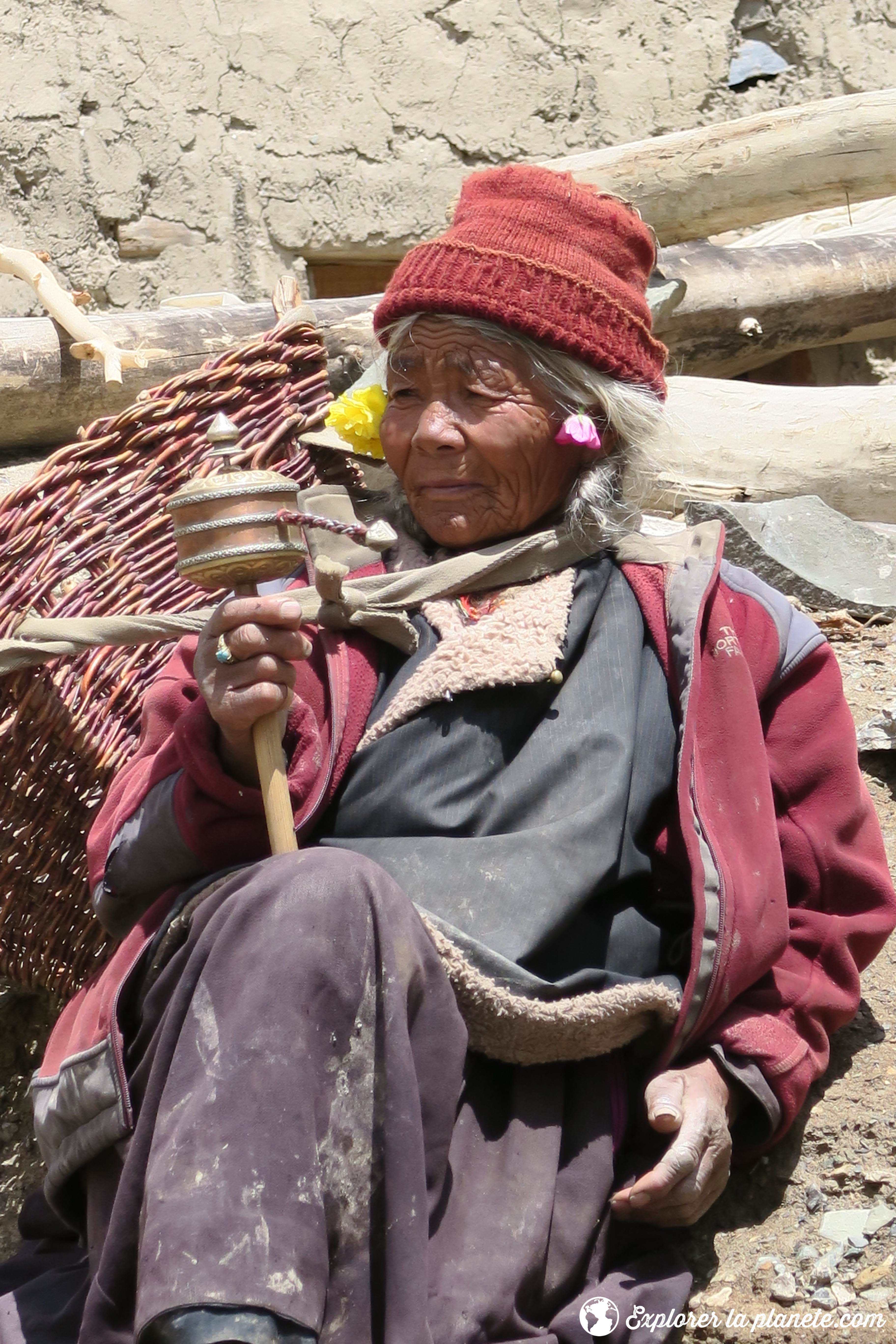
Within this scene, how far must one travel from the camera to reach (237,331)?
3961 millimetres

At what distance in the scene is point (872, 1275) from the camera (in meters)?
2.02

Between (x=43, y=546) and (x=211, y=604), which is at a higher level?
(x=43, y=546)

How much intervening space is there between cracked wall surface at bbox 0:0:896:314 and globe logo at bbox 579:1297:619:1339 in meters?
4.43

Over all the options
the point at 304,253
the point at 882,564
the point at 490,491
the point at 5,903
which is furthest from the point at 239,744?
the point at 304,253

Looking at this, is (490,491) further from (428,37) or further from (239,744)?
(428,37)

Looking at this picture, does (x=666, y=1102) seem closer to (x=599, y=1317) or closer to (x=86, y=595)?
(x=599, y=1317)

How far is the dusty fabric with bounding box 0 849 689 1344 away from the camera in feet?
5.23

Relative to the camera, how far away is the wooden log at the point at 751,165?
191 inches

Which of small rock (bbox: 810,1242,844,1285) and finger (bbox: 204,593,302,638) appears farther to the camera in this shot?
small rock (bbox: 810,1242,844,1285)

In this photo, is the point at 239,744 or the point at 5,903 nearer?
the point at 239,744

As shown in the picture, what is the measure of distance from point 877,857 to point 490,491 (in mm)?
853

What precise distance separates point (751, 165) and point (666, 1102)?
3.83 meters

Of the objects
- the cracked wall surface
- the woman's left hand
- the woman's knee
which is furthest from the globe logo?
the cracked wall surface

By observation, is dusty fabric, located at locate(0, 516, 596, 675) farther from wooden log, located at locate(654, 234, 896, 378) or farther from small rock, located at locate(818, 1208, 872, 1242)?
wooden log, located at locate(654, 234, 896, 378)
